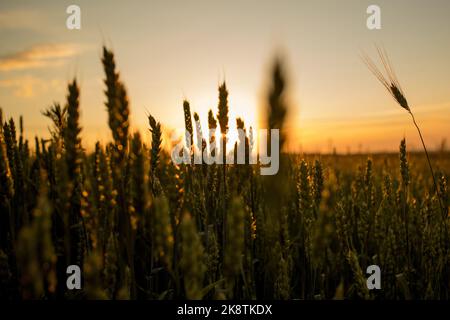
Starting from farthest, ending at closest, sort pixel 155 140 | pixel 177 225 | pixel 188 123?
pixel 188 123
pixel 155 140
pixel 177 225

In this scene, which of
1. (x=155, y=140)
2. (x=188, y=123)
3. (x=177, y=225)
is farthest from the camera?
(x=188, y=123)

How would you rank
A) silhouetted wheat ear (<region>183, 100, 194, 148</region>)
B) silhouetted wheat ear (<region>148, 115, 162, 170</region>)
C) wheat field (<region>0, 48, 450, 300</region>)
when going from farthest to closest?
silhouetted wheat ear (<region>183, 100, 194, 148</region>)
silhouetted wheat ear (<region>148, 115, 162, 170</region>)
wheat field (<region>0, 48, 450, 300</region>)

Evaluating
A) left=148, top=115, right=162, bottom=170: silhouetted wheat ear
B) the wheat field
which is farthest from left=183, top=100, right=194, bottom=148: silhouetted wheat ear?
left=148, top=115, right=162, bottom=170: silhouetted wheat ear

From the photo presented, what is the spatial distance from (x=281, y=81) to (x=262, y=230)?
1471mm

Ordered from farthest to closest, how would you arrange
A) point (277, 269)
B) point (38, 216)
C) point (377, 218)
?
point (377, 218)
point (277, 269)
point (38, 216)

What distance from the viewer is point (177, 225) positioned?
1.49 metres

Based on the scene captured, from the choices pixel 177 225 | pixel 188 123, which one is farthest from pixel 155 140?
pixel 177 225

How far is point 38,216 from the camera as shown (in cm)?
84

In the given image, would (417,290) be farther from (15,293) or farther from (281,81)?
(15,293)

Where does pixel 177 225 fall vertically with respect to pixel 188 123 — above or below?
below

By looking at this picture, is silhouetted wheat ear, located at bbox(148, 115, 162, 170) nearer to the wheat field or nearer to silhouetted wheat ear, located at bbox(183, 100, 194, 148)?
the wheat field

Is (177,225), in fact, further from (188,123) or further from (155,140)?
(188,123)

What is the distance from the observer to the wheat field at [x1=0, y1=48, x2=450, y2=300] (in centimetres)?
105
